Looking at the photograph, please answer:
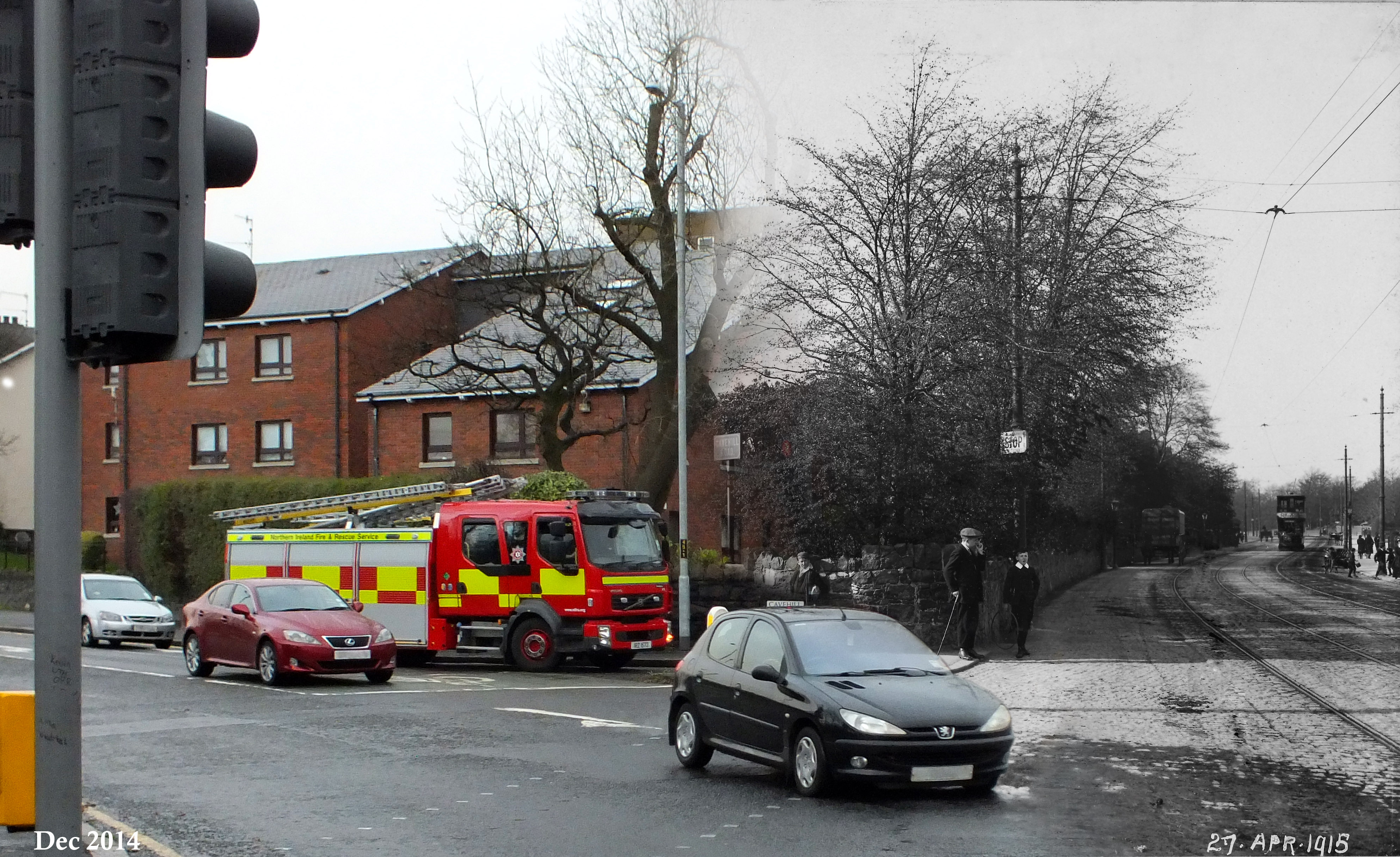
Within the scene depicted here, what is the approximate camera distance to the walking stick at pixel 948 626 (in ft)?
63.9

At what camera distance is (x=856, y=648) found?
1004 cm

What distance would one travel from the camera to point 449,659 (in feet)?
74.7

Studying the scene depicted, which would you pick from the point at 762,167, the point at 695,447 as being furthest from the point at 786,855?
the point at 695,447

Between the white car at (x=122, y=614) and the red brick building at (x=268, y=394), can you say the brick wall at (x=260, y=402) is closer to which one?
the red brick building at (x=268, y=394)

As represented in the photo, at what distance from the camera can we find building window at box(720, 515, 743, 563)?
30.4 meters

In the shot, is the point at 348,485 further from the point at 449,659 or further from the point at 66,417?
the point at 66,417

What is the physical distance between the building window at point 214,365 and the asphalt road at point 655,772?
24.5 meters

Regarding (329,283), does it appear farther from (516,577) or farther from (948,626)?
(948,626)

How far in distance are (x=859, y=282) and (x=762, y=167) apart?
1438 cm

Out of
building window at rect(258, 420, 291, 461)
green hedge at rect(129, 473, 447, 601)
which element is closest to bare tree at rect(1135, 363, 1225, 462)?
green hedge at rect(129, 473, 447, 601)

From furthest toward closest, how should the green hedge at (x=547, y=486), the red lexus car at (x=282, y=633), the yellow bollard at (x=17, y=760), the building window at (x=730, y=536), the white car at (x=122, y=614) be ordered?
the building window at (x=730, y=536), the white car at (x=122, y=614), the green hedge at (x=547, y=486), the red lexus car at (x=282, y=633), the yellow bollard at (x=17, y=760)

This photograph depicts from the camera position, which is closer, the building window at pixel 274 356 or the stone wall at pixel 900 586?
the stone wall at pixel 900 586

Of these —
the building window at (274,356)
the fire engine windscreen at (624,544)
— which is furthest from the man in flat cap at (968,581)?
the building window at (274,356)

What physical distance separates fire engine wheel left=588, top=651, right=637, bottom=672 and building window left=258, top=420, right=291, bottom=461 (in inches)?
908
